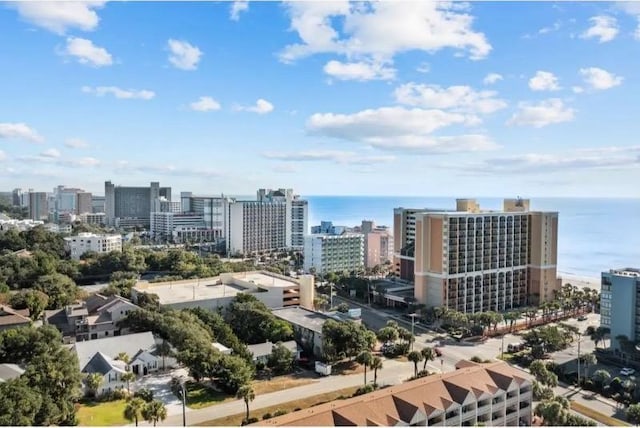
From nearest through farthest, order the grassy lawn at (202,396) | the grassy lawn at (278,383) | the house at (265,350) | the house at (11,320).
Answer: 1. the grassy lawn at (202,396)
2. the grassy lawn at (278,383)
3. the house at (265,350)
4. the house at (11,320)

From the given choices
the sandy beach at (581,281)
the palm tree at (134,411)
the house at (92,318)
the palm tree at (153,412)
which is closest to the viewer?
the palm tree at (153,412)

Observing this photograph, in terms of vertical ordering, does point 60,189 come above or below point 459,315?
above

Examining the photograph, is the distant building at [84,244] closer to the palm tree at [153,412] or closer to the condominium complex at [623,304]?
the palm tree at [153,412]

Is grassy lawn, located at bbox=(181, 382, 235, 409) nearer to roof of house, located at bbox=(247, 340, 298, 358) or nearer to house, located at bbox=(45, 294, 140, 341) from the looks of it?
roof of house, located at bbox=(247, 340, 298, 358)

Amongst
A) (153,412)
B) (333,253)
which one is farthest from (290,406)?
(333,253)

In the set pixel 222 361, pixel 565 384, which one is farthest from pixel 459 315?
pixel 222 361

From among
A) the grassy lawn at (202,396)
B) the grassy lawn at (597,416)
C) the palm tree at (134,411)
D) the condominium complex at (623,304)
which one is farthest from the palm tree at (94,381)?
the condominium complex at (623,304)

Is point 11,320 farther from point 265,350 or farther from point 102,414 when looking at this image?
point 265,350

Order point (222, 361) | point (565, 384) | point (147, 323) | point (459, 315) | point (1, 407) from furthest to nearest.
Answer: point (459, 315) < point (147, 323) < point (565, 384) < point (222, 361) < point (1, 407)

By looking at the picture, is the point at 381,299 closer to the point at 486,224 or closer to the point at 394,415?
the point at 486,224
